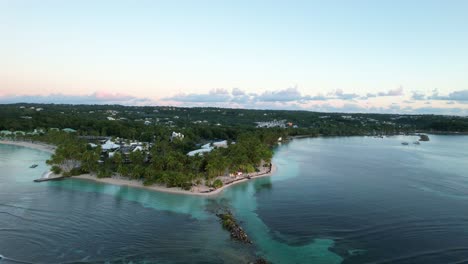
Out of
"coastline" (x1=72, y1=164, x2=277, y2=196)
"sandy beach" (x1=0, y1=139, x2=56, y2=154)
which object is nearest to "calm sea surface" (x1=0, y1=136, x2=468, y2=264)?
"coastline" (x1=72, y1=164, x2=277, y2=196)

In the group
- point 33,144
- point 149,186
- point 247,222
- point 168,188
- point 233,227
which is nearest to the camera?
point 233,227

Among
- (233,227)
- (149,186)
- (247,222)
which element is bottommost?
(247,222)

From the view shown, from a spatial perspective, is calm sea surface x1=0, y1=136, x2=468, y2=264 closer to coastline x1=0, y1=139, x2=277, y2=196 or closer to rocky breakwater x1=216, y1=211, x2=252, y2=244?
rocky breakwater x1=216, y1=211, x2=252, y2=244

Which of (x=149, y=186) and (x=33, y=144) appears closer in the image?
(x=149, y=186)

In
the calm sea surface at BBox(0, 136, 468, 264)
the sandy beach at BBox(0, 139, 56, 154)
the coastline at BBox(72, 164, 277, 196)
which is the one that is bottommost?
the calm sea surface at BBox(0, 136, 468, 264)

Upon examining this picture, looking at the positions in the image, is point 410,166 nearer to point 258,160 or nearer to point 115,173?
point 258,160

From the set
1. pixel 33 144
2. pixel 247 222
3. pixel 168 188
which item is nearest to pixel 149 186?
pixel 168 188

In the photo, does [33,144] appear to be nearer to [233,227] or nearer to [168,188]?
[168,188]

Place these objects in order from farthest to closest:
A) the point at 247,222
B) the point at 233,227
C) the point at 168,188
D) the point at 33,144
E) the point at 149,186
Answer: the point at 33,144
the point at 149,186
the point at 168,188
the point at 247,222
the point at 233,227
